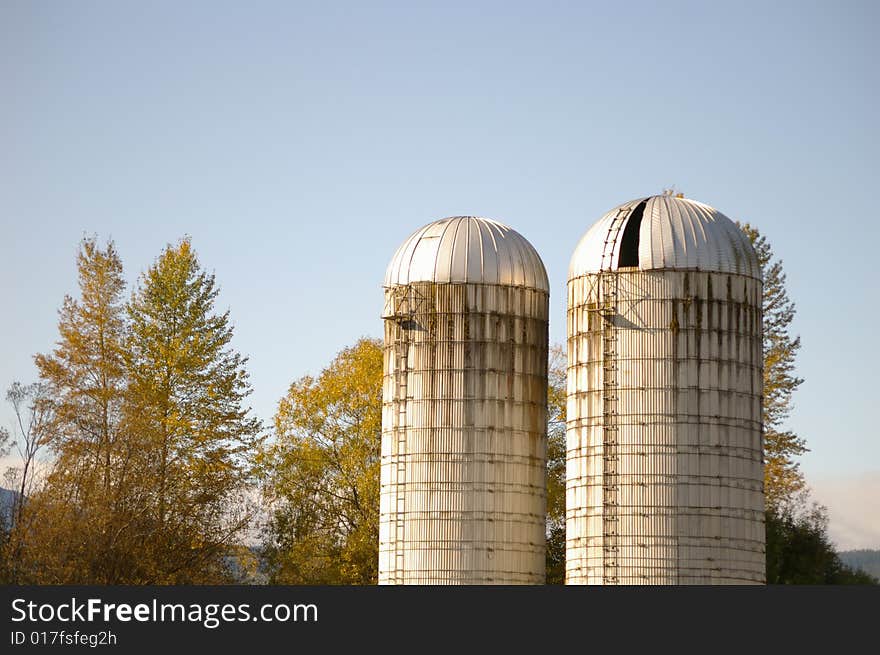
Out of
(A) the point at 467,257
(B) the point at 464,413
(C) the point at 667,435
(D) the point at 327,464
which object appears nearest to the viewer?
(C) the point at 667,435

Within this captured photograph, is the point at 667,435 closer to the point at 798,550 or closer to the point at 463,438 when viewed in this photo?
the point at 463,438

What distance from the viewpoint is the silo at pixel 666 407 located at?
4728 centimetres

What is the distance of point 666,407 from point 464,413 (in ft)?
21.7

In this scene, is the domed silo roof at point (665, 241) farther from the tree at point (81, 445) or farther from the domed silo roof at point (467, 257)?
the tree at point (81, 445)

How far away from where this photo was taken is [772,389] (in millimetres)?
65312

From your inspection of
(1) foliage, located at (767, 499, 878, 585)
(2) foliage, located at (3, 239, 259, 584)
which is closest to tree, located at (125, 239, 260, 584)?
(2) foliage, located at (3, 239, 259, 584)

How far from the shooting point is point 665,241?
4891cm

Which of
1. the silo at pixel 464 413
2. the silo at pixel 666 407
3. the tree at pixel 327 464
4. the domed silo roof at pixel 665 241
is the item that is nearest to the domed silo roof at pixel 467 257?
the silo at pixel 464 413

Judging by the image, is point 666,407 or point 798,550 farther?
point 798,550

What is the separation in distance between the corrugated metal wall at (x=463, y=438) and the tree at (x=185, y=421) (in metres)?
9.76

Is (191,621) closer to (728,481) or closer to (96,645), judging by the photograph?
(96,645)

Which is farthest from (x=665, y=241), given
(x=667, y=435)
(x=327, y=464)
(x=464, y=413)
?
(x=327, y=464)

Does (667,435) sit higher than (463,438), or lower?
lower

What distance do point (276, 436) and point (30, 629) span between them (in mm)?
30362
